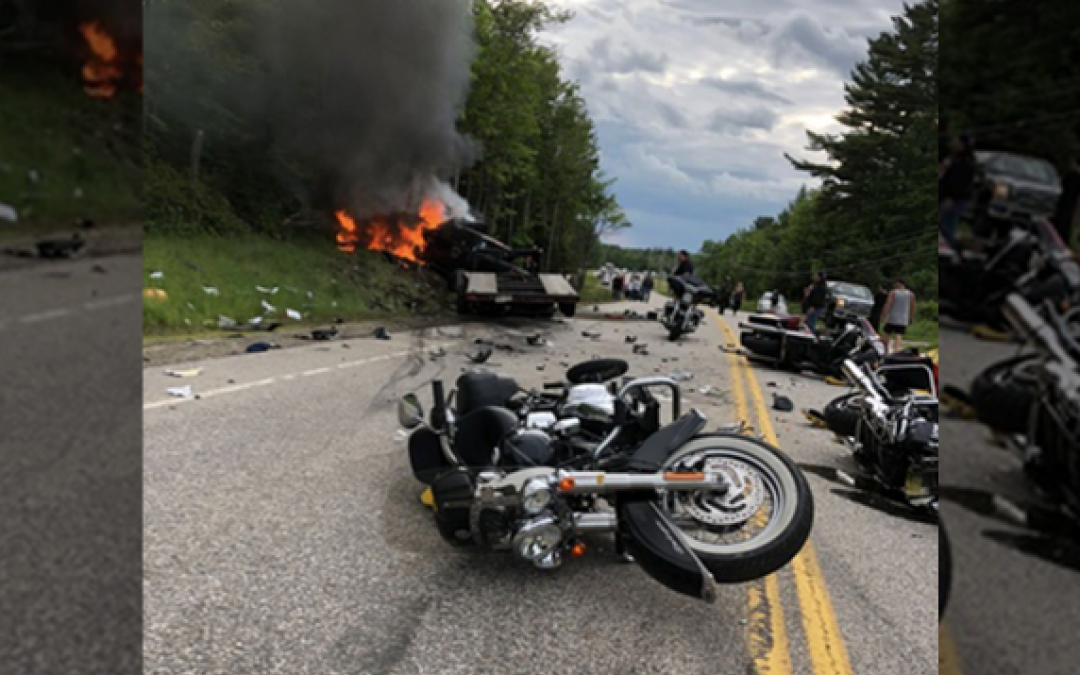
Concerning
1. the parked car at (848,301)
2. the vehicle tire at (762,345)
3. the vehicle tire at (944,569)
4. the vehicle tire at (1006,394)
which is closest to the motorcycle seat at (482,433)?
the vehicle tire at (762,345)

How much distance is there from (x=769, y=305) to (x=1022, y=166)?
3.97ft

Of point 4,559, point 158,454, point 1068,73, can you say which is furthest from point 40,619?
point 1068,73

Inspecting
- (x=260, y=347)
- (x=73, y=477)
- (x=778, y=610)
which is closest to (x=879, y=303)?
(x=778, y=610)

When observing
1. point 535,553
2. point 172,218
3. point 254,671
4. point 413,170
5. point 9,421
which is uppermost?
point 413,170

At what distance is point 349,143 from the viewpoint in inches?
71.7

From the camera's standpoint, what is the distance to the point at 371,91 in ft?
5.97

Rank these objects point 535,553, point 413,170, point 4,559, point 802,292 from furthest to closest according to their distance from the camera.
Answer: point 4,559
point 535,553
point 413,170
point 802,292

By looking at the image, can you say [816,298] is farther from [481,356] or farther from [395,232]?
[395,232]

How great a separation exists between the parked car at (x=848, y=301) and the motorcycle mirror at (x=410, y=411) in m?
1.21

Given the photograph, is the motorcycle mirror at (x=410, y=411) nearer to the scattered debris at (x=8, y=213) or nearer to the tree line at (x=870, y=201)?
the tree line at (x=870, y=201)

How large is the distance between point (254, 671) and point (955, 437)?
1711 millimetres

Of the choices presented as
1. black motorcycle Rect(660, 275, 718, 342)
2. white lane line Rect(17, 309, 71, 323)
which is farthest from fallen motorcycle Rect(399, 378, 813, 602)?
white lane line Rect(17, 309, 71, 323)

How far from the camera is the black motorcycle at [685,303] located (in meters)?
1.73

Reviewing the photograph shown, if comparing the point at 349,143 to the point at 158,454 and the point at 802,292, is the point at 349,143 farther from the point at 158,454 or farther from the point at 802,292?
the point at 158,454
